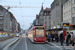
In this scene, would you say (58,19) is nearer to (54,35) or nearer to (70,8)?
(70,8)

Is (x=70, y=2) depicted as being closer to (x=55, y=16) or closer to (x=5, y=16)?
(x=55, y=16)

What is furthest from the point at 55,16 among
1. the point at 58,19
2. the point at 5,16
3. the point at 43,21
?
the point at 5,16

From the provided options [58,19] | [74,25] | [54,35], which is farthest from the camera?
[58,19]

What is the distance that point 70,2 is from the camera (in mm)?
44469

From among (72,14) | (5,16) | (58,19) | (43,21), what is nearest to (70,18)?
(72,14)

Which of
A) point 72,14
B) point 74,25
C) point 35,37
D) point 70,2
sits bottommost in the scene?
point 35,37

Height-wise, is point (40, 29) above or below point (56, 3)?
below

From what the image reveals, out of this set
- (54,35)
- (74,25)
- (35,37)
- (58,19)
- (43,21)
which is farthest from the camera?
(43,21)

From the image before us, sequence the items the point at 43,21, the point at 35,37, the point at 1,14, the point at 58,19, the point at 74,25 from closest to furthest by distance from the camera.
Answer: the point at 35,37 → the point at 74,25 → the point at 58,19 → the point at 43,21 → the point at 1,14

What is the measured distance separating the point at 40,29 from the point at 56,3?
109ft

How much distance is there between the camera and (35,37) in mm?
25062

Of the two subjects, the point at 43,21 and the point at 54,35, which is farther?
the point at 43,21

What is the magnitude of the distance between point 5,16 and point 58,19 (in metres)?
45.6

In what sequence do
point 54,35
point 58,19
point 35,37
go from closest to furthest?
point 35,37
point 54,35
point 58,19
